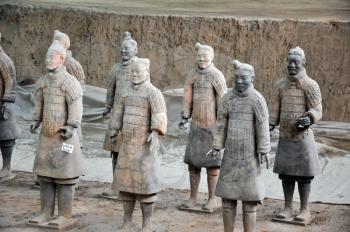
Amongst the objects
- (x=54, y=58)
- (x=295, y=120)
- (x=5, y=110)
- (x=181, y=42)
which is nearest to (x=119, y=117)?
(x=54, y=58)

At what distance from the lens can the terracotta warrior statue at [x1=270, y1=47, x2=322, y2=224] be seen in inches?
339

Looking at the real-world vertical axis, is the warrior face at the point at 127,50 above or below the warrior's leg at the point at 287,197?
above

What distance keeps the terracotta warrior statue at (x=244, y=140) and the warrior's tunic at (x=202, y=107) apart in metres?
1.15

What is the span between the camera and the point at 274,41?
41.9 feet

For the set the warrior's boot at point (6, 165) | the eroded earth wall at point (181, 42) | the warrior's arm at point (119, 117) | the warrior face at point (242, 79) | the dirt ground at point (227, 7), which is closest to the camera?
the warrior face at point (242, 79)

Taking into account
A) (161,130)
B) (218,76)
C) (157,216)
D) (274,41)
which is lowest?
(157,216)

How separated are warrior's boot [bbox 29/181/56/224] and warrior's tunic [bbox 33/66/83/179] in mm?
161

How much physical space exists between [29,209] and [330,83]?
17.6 ft

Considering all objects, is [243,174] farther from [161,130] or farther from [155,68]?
[155,68]

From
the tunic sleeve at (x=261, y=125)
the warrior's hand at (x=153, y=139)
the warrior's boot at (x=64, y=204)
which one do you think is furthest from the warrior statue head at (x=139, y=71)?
the warrior's boot at (x=64, y=204)

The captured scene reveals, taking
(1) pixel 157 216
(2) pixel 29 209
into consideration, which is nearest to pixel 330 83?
(1) pixel 157 216

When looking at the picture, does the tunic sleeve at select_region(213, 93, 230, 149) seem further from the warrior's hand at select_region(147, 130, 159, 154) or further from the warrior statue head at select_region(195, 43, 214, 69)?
the warrior statue head at select_region(195, 43, 214, 69)

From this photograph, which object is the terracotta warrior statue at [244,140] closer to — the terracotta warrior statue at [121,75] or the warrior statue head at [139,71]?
the warrior statue head at [139,71]

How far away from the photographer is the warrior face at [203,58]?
8914mm
